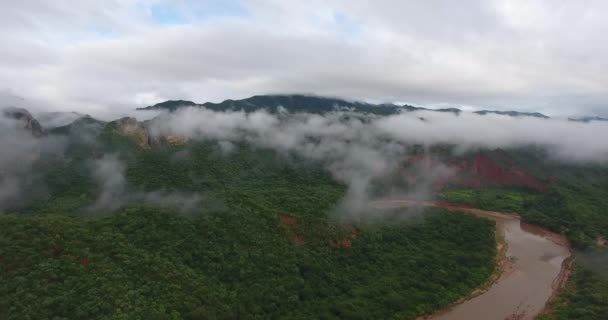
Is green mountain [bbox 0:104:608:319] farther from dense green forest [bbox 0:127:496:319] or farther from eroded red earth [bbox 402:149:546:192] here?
eroded red earth [bbox 402:149:546:192]

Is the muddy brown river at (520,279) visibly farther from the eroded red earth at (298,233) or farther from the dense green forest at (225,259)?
the eroded red earth at (298,233)

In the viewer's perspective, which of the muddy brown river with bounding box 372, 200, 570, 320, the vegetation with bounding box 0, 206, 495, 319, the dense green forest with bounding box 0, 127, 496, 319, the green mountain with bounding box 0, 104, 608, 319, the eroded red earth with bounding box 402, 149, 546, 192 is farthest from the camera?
the eroded red earth with bounding box 402, 149, 546, 192

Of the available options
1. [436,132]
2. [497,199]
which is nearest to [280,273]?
[497,199]

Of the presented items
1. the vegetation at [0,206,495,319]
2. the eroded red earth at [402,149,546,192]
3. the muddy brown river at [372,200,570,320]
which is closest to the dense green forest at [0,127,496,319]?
the vegetation at [0,206,495,319]

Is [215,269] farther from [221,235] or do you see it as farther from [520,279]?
[520,279]

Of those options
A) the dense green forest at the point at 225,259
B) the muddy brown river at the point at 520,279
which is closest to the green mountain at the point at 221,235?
the dense green forest at the point at 225,259

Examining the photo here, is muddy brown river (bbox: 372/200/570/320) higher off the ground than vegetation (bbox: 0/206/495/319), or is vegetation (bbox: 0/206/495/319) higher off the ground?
vegetation (bbox: 0/206/495/319)

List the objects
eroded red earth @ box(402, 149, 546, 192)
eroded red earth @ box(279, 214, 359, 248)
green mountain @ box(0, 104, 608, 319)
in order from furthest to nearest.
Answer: eroded red earth @ box(402, 149, 546, 192)
eroded red earth @ box(279, 214, 359, 248)
green mountain @ box(0, 104, 608, 319)

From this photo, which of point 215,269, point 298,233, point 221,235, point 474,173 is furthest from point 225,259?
point 474,173

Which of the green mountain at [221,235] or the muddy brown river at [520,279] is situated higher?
the green mountain at [221,235]
